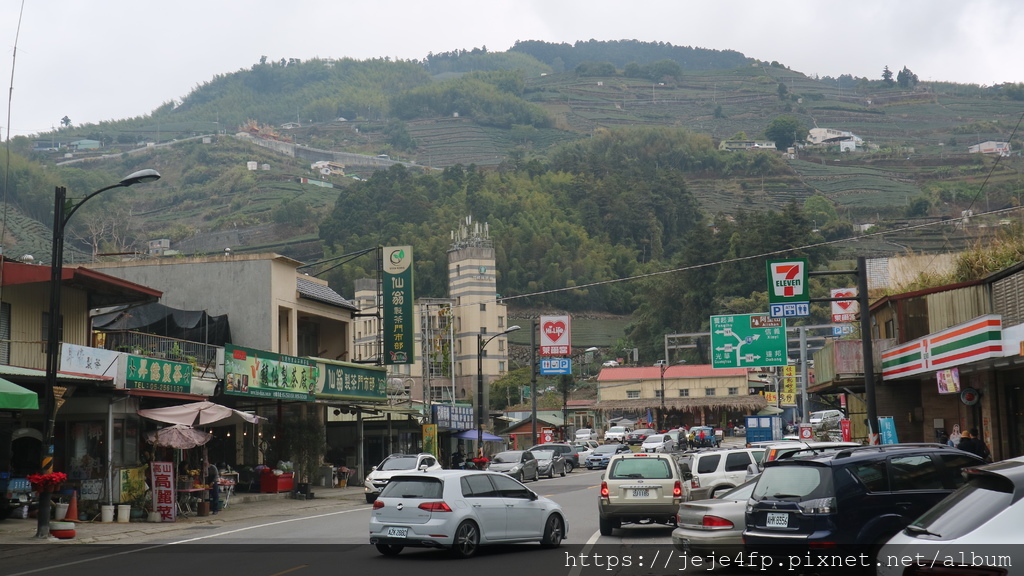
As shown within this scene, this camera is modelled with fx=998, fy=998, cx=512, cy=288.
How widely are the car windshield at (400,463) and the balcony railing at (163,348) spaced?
21.2 ft

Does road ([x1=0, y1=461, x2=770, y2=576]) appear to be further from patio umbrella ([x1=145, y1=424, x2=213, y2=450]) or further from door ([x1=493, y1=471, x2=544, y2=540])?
patio umbrella ([x1=145, y1=424, x2=213, y2=450])

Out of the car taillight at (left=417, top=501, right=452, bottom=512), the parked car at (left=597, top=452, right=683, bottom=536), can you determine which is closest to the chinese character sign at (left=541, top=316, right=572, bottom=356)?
the parked car at (left=597, top=452, right=683, bottom=536)

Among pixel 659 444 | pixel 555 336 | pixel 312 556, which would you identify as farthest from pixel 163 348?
pixel 555 336

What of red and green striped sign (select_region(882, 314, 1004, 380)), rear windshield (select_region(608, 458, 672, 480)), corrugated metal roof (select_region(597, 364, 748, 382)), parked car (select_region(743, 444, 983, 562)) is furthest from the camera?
corrugated metal roof (select_region(597, 364, 748, 382))

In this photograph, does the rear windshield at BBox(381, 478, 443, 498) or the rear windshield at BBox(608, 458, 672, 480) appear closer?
the rear windshield at BBox(381, 478, 443, 498)

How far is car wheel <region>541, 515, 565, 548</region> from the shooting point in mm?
16953

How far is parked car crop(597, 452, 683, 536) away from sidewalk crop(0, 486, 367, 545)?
32.4ft

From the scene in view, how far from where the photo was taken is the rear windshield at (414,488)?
15.9 metres

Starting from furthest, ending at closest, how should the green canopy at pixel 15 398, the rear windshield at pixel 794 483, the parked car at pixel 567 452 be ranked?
the parked car at pixel 567 452 < the green canopy at pixel 15 398 < the rear windshield at pixel 794 483

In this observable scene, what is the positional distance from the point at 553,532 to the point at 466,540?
191 cm

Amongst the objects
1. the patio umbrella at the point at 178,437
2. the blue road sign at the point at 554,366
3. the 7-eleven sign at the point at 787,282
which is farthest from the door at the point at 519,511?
the blue road sign at the point at 554,366

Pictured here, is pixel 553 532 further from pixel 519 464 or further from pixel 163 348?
pixel 519 464

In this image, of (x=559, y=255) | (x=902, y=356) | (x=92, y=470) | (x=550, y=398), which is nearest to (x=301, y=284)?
(x=92, y=470)

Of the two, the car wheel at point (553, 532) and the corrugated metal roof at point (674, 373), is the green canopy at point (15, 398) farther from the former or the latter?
the corrugated metal roof at point (674, 373)
